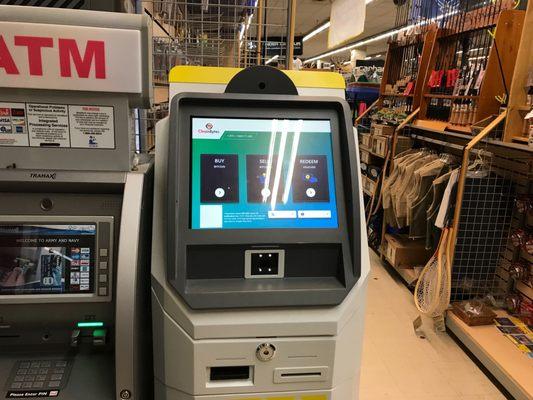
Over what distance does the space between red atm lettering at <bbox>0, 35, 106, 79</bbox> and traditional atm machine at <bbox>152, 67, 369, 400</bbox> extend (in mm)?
223

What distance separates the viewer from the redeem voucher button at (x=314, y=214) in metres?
1.20

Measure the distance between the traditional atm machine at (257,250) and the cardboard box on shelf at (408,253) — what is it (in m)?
2.89

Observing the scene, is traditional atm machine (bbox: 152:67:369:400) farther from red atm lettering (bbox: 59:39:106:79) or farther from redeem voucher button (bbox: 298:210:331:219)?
red atm lettering (bbox: 59:39:106:79)

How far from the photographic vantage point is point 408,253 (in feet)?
13.1

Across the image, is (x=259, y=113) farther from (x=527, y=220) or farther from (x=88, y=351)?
(x=527, y=220)

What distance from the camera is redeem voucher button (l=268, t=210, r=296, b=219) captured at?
119cm

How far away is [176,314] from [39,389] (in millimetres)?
391

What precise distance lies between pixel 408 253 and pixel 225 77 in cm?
310

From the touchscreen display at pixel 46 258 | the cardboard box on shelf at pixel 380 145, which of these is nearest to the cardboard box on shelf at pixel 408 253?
the cardboard box on shelf at pixel 380 145

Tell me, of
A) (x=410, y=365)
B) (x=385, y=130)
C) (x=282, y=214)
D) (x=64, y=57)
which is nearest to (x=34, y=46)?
(x=64, y=57)

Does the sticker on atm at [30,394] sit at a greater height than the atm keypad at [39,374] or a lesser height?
lesser

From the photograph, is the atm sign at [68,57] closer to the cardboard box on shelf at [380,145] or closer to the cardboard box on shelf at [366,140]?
the cardboard box on shelf at [380,145]

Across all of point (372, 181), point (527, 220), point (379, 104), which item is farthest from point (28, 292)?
point (379, 104)

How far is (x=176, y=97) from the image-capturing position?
1169 millimetres
